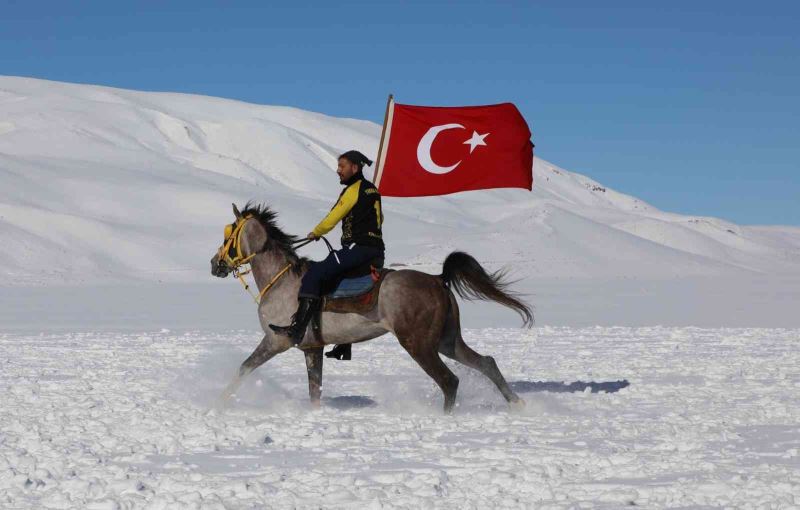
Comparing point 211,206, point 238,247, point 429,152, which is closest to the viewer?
point 238,247

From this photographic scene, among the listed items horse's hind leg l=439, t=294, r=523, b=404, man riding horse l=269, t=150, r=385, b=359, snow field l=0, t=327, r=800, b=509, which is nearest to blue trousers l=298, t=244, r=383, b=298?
man riding horse l=269, t=150, r=385, b=359

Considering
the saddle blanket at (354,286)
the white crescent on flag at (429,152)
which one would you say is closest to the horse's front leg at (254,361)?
the saddle blanket at (354,286)

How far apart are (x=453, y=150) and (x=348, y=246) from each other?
458 centimetres

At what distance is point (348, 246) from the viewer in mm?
10273

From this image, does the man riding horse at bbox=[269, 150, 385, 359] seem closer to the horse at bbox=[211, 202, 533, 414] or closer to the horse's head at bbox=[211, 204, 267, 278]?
the horse at bbox=[211, 202, 533, 414]

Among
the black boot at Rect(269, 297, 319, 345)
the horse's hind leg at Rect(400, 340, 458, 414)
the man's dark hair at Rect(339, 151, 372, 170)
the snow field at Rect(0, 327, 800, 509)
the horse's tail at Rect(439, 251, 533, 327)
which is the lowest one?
the snow field at Rect(0, 327, 800, 509)

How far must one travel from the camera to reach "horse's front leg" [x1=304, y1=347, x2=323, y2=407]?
10.7 metres

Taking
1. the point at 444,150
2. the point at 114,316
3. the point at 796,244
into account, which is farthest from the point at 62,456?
the point at 796,244

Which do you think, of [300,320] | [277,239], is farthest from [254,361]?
[277,239]

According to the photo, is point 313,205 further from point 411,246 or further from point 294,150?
point 294,150

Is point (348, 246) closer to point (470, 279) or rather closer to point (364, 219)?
point (364, 219)

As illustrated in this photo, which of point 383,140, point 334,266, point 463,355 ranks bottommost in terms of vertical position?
point 463,355

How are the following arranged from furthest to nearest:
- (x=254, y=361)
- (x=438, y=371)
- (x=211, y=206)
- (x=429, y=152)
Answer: (x=211, y=206) < (x=429, y=152) < (x=254, y=361) < (x=438, y=371)

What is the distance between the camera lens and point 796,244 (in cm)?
Answer: 10862
